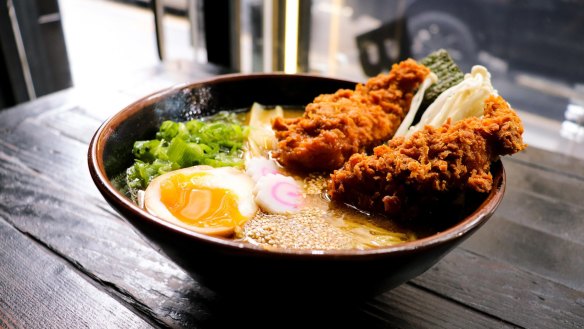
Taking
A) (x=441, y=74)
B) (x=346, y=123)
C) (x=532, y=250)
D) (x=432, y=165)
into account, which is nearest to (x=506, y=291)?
(x=532, y=250)

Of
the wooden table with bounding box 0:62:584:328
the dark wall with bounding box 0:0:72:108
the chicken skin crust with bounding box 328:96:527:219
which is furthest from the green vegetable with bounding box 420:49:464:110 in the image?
the dark wall with bounding box 0:0:72:108

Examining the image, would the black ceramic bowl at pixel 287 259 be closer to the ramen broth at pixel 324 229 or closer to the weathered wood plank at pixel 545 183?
the ramen broth at pixel 324 229

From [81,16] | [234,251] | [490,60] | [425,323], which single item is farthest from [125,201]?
[81,16]

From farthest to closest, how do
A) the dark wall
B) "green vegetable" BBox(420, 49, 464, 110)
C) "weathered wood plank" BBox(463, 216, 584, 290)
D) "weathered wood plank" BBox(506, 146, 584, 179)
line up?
the dark wall, "weathered wood plank" BBox(506, 146, 584, 179), "green vegetable" BBox(420, 49, 464, 110), "weathered wood plank" BBox(463, 216, 584, 290)

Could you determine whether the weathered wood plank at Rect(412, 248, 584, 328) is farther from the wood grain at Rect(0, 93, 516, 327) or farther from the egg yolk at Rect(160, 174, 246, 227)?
the egg yolk at Rect(160, 174, 246, 227)

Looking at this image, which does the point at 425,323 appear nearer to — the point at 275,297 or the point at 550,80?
the point at 275,297

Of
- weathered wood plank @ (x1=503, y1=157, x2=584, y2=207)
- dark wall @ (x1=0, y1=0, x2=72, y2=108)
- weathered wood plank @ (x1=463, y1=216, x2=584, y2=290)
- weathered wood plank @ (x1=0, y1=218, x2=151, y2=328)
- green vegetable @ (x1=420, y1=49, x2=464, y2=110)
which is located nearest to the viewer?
weathered wood plank @ (x1=0, y1=218, x2=151, y2=328)

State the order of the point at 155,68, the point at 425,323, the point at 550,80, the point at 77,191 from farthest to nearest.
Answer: the point at 550,80 → the point at 155,68 → the point at 77,191 → the point at 425,323
